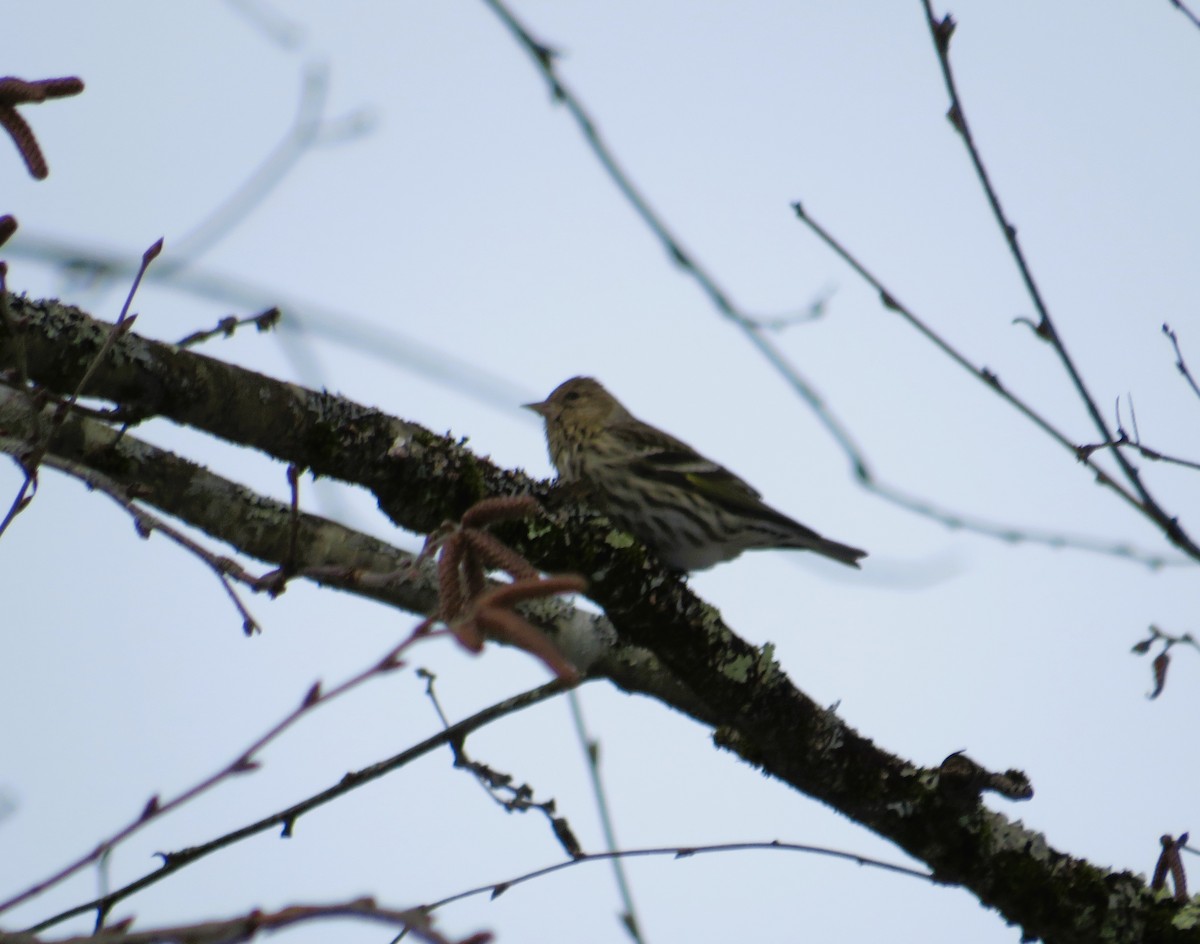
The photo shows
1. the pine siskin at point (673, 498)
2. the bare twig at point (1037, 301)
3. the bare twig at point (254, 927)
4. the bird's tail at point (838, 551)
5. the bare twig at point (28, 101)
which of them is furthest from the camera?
the bird's tail at point (838, 551)

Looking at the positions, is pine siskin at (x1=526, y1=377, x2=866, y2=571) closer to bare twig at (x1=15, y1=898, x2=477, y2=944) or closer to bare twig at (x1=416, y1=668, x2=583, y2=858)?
bare twig at (x1=416, y1=668, x2=583, y2=858)

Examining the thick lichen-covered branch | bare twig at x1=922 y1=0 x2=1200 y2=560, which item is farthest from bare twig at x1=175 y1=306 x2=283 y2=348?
bare twig at x1=922 y1=0 x2=1200 y2=560

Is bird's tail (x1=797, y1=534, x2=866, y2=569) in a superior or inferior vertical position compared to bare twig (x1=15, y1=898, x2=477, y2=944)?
superior

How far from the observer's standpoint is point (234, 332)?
264 centimetres

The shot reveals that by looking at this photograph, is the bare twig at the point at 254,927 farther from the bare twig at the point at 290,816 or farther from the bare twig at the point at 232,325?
the bare twig at the point at 232,325

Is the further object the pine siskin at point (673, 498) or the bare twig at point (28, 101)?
the pine siskin at point (673, 498)

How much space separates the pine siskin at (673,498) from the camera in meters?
5.28

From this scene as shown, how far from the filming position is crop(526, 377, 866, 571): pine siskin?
5281 millimetres

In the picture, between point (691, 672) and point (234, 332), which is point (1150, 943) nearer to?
point (691, 672)

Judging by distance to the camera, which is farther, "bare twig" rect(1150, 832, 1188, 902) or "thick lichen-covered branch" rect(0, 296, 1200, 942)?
"bare twig" rect(1150, 832, 1188, 902)

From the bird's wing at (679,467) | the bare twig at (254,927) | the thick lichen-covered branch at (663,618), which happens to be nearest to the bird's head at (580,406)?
the bird's wing at (679,467)

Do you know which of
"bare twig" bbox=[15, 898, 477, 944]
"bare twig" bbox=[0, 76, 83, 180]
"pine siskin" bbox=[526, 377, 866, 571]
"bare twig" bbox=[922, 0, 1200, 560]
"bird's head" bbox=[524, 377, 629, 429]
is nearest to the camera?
"bare twig" bbox=[15, 898, 477, 944]

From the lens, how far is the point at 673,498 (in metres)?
5.36

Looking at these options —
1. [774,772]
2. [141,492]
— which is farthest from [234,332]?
[774,772]
